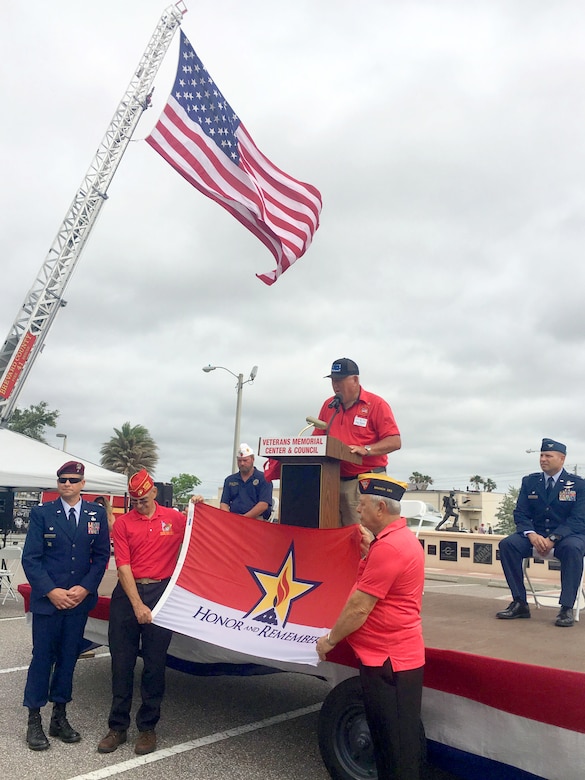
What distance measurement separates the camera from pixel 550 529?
5.00 m

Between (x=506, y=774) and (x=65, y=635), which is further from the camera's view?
(x=65, y=635)

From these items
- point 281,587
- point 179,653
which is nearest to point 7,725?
point 179,653

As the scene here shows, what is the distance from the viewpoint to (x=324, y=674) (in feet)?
12.5

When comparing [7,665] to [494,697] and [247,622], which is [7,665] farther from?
[494,697]

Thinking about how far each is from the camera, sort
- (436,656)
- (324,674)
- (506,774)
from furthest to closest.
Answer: (324,674), (436,656), (506,774)

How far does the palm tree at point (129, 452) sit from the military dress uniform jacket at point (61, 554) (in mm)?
45737

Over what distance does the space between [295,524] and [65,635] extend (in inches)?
68.0

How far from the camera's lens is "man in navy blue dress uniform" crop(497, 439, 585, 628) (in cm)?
454

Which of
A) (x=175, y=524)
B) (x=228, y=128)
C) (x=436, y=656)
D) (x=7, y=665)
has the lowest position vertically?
(x=7, y=665)

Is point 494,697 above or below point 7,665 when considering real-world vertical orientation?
above

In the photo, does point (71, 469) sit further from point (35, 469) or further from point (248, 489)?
point (35, 469)

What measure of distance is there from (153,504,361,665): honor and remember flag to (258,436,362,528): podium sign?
0.59 ft

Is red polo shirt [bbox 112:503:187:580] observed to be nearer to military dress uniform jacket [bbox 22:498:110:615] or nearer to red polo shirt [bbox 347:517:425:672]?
military dress uniform jacket [bbox 22:498:110:615]

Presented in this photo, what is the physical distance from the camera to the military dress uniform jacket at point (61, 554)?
171 inches
